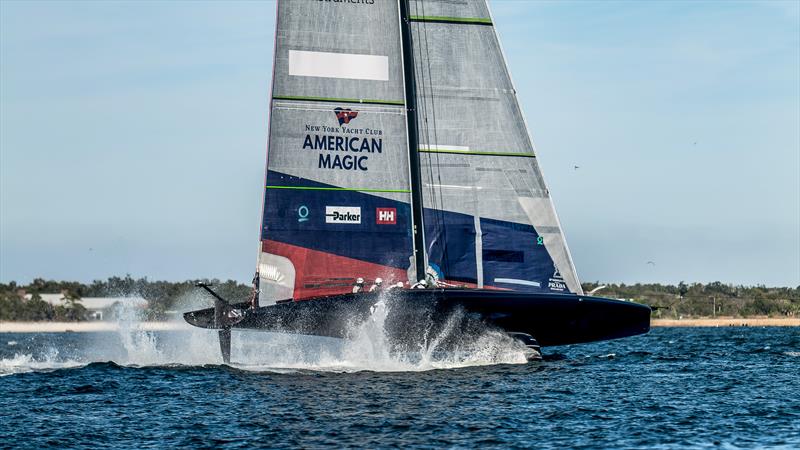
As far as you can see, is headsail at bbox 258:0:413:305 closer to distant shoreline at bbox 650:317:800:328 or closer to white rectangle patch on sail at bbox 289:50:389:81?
white rectangle patch on sail at bbox 289:50:389:81

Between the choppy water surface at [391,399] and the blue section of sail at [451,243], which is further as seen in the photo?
the blue section of sail at [451,243]

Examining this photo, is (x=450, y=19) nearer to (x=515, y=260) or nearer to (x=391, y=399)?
(x=515, y=260)

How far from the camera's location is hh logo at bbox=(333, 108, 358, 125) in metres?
29.9

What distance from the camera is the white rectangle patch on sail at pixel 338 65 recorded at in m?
29.7

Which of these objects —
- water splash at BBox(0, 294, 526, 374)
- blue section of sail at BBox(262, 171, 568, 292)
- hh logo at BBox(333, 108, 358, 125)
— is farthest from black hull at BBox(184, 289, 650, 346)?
hh logo at BBox(333, 108, 358, 125)

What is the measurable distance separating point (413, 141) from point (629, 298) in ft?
211

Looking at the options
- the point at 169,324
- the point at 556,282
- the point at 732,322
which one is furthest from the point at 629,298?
the point at 556,282

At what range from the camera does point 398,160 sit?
30219 mm

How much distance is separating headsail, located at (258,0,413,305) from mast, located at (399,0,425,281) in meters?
0.19

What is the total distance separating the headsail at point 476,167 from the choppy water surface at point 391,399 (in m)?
2.00

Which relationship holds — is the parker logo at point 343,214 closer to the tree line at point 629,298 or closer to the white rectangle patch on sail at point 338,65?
the white rectangle patch on sail at point 338,65

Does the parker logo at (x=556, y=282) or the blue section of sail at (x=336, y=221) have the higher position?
the blue section of sail at (x=336, y=221)

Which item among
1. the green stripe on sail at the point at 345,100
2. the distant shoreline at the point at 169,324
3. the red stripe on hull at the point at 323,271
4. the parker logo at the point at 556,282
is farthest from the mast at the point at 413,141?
the distant shoreline at the point at 169,324

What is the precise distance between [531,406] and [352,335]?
20.8 feet
